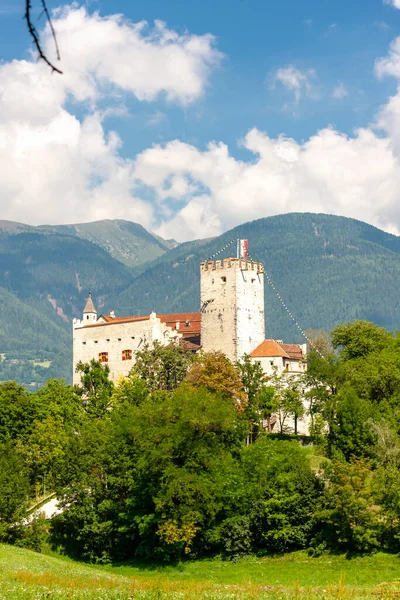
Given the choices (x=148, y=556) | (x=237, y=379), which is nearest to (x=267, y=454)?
(x=148, y=556)

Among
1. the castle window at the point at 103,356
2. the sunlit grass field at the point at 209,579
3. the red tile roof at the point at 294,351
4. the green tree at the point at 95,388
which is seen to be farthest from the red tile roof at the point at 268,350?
the sunlit grass field at the point at 209,579

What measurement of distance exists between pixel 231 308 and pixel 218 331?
234cm

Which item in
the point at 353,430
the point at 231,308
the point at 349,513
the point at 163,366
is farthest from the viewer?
the point at 231,308

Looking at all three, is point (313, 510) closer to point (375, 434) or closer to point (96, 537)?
point (375, 434)

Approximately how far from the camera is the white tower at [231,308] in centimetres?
8050

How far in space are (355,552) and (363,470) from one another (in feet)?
15.8

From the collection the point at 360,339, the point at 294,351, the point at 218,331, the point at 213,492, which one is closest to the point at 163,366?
the point at 218,331

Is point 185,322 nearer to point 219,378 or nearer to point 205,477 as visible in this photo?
point 219,378

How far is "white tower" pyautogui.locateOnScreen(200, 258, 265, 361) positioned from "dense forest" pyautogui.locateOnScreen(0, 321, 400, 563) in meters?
8.63

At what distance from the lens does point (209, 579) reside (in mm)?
47406

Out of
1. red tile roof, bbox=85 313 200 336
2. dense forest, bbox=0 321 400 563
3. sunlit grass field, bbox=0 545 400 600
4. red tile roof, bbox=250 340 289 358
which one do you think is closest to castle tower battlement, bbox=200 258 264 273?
red tile roof, bbox=250 340 289 358

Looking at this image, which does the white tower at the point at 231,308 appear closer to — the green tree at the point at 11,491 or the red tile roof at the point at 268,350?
the red tile roof at the point at 268,350

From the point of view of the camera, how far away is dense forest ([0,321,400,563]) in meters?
51.7

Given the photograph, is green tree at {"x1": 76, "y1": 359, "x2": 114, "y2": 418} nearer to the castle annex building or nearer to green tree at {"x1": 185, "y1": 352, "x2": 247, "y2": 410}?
the castle annex building
